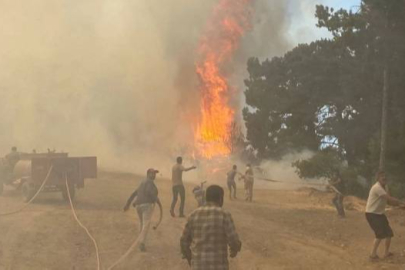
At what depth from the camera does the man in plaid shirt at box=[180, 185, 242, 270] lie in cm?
633

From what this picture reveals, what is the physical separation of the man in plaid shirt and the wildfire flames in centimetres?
3808

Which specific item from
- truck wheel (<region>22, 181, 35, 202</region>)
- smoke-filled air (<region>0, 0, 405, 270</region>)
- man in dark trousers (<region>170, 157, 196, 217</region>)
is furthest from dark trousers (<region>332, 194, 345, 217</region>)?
truck wheel (<region>22, 181, 35, 202</region>)

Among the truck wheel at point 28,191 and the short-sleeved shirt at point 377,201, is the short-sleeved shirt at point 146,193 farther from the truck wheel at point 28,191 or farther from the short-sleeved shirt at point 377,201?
the truck wheel at point 28,191

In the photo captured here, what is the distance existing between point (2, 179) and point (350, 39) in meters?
16.1

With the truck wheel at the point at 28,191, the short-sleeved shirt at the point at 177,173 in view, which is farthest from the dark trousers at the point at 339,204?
the truck wheel at the point at 28,191

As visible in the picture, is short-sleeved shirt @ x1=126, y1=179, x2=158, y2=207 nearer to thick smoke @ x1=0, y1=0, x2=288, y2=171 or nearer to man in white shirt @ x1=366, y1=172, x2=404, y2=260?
man in white shirt @ x1=366, y1=172, x2=404, y2=260

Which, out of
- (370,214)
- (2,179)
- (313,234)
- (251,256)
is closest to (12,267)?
(251,256)

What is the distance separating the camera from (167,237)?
1391cm

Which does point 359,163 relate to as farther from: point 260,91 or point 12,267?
point 12,267

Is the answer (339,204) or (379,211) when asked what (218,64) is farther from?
(379,211)

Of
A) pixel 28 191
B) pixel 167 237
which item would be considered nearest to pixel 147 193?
pixel 167 237

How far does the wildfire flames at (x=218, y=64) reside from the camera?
4497cm

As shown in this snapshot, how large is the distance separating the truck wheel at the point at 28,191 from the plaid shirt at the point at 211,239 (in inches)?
582

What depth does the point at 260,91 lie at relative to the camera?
40.5 m
